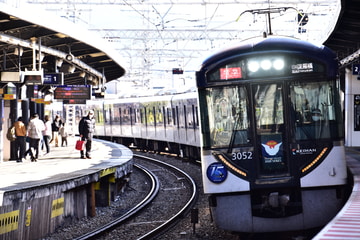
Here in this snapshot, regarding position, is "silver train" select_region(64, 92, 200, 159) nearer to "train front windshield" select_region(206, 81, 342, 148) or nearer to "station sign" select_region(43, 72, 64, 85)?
"station sign" select_region(43, 72, 64, 85)

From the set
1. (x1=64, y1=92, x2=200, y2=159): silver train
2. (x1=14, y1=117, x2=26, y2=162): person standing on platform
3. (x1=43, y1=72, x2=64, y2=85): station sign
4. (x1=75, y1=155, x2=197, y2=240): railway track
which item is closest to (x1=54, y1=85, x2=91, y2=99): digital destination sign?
(x1=14, y1=117, x2=26, y2=162): person standing on platform

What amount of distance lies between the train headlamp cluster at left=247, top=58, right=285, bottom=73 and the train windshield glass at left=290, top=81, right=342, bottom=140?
0.35m

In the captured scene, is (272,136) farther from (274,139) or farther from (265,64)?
(265,64)

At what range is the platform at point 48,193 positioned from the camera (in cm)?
881

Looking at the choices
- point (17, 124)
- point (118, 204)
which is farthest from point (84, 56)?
point (118, 204)

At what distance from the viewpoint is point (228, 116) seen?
804 centimetres

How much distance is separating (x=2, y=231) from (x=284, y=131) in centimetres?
443

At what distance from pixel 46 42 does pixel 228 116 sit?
8.56 meters

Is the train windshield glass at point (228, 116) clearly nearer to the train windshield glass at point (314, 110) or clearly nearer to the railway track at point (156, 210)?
the train windshield glass at point (314, 110)

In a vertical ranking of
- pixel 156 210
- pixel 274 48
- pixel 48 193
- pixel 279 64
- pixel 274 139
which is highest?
pixel 274 48

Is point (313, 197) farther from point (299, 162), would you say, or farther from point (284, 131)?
point (284, 131)

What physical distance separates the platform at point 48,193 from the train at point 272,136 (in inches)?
122

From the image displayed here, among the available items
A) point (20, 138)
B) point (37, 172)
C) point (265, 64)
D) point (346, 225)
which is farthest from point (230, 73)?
point (20, 138)

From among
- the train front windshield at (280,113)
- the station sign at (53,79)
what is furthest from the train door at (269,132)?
the station sign at (53,79)
